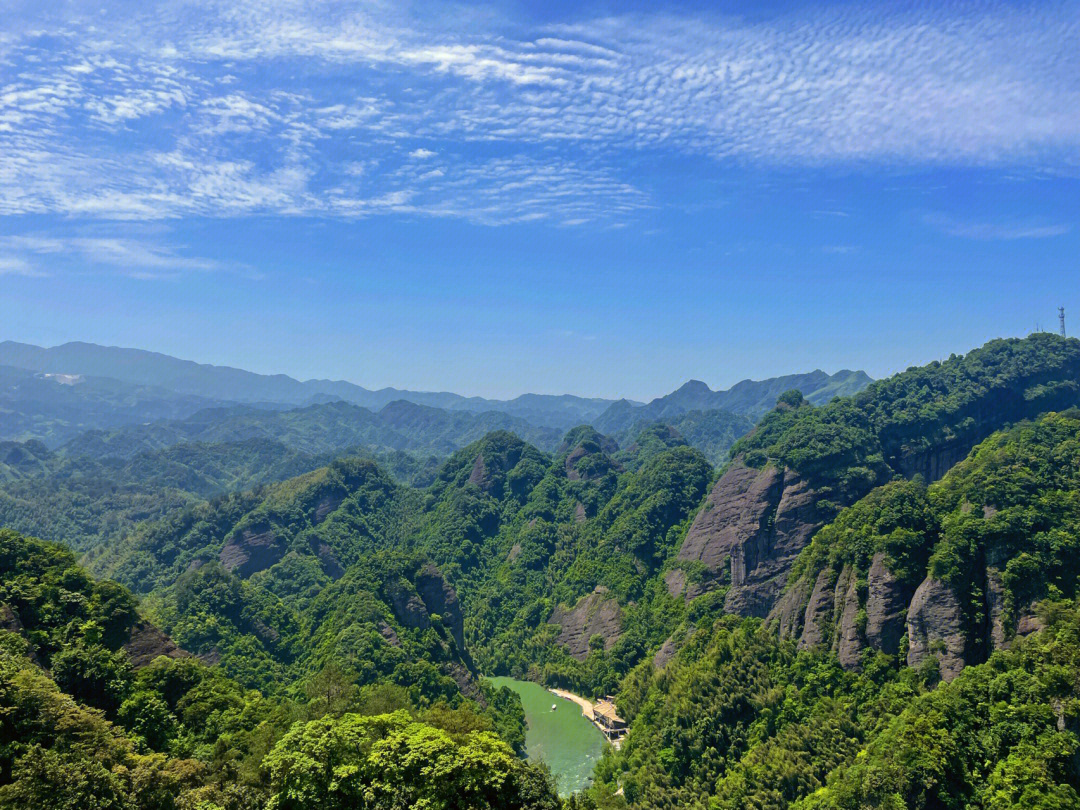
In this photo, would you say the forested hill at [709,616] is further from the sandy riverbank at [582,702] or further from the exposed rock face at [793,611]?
the sandy riverbank at [582,702]

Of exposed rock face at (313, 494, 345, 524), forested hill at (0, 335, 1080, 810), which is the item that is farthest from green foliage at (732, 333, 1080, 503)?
exposed rock face at (313, 494, 345, 524)

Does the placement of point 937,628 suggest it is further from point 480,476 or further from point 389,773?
point 480,476

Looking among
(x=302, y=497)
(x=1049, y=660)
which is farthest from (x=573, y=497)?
(x=1049, y=660)

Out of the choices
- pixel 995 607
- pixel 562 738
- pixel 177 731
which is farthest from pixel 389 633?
pixel 995 607

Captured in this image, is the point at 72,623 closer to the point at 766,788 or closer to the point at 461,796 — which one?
the point at 461,796

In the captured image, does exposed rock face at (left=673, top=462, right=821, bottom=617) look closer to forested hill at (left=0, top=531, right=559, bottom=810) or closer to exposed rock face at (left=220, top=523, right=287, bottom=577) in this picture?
forested hill at (left=0, top=531, right=559, bottom=810)

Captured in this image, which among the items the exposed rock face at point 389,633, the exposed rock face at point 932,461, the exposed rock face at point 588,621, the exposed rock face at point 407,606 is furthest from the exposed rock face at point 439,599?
the exposed rock face at point 932,461
